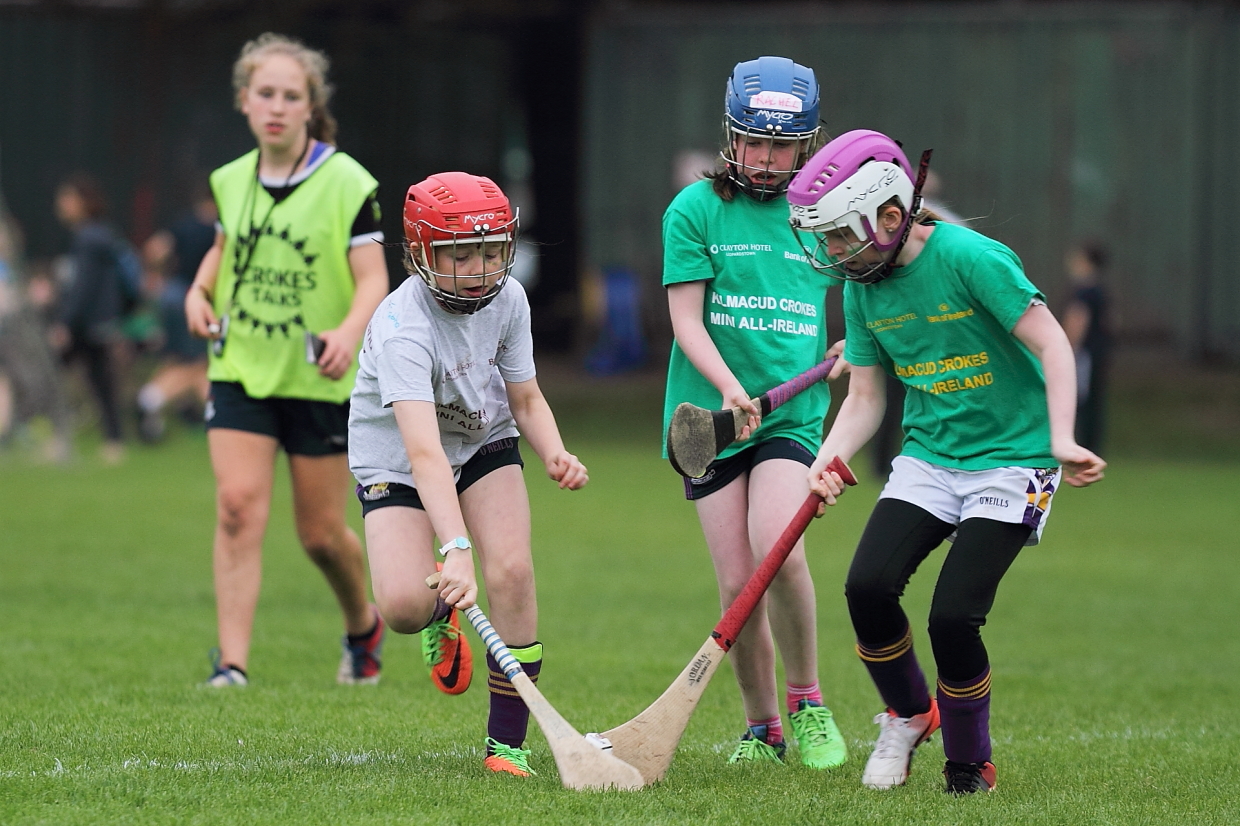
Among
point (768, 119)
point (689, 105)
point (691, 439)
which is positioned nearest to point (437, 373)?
point (691, 439)

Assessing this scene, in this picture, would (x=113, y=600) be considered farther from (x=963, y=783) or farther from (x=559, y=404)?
(x=559, y=404)

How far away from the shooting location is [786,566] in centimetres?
485

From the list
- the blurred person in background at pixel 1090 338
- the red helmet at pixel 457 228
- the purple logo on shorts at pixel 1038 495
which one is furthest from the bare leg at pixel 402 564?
the blurred person in background at pixel 1090 338

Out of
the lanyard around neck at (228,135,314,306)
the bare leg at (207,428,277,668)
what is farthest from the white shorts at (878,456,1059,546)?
the lanyard around neck at (228,135,314,306)

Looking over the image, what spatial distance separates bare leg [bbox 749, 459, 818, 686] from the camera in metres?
4.80

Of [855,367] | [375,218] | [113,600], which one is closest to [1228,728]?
[855,367]

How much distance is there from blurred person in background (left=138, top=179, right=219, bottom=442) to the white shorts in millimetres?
11022

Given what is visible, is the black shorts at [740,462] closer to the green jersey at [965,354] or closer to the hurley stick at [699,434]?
the hurley stick at [699,434]

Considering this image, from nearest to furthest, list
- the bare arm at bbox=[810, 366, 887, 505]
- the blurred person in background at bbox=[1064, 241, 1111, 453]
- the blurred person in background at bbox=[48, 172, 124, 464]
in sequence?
the bare arm at bbox=[810, 366, 887, 505]
the blurred person in background at bbox=[48, 172, 124, 464]
the blurred person in background at bbox=[1064, 241, 1111, 453]

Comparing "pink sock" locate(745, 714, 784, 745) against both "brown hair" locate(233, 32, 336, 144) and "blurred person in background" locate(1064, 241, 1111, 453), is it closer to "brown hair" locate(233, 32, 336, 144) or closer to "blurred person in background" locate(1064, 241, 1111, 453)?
"brown hair" locate(233, 32, 336, 144)

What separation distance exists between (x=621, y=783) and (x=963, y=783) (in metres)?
0.95

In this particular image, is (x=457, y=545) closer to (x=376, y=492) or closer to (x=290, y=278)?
(x=376, y=492)

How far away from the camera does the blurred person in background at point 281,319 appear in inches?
234

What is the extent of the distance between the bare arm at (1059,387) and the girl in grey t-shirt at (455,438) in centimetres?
130
